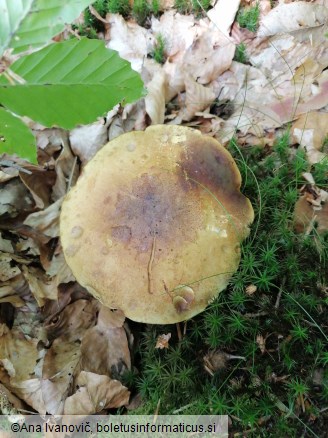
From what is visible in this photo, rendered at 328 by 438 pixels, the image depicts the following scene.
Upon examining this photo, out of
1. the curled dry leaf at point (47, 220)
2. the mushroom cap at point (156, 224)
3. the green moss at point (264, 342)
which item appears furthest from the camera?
the curled dry leaf at point (47, 220)

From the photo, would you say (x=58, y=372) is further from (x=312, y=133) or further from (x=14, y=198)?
(x=312, y=133)

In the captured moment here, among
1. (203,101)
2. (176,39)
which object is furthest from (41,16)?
(176,39)

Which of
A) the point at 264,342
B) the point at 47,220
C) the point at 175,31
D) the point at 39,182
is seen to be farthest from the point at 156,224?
the point at 175,31

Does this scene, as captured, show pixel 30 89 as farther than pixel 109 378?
No

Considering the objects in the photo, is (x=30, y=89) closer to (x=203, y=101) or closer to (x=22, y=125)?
(x=22, y=125)

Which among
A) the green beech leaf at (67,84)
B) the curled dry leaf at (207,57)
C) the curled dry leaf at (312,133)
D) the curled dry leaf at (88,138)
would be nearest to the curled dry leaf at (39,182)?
the curled dry leaf at (88,138)

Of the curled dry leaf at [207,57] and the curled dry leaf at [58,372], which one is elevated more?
the curled dry leaf at [207,57]

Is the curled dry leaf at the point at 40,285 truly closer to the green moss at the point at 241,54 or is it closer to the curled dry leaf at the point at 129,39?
the curled dry leaf at the point at 129,39

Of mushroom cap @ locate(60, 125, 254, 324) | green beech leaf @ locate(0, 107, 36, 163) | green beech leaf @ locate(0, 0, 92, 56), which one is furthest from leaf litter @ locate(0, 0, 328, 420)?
green beech leaf @ locate(0, 0, 92, 56)
